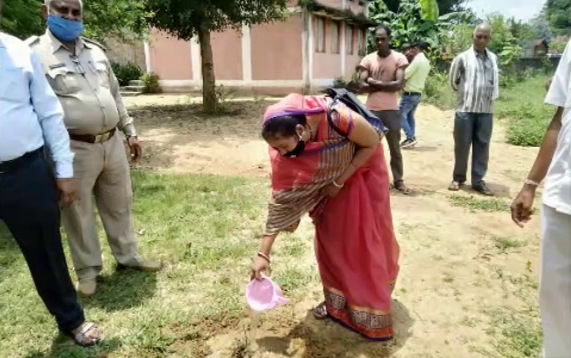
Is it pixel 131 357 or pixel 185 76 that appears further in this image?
pixel 185 76

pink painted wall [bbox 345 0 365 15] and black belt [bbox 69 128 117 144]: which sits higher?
pink painted wall [bbox 345 0 365 15]

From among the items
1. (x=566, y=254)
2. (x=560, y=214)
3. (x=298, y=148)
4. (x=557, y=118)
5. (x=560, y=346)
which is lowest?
(x=560, y=346)

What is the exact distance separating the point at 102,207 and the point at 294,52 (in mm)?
13416

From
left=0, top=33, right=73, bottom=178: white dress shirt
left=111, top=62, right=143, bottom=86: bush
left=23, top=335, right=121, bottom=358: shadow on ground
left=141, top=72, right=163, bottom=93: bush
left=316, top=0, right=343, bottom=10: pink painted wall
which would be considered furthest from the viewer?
left=111, top=62, right=143, bottom=86: bush

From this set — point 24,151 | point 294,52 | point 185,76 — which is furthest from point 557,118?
point 185,76

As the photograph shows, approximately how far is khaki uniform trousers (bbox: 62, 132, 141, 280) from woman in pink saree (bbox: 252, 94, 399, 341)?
1295 millimetres

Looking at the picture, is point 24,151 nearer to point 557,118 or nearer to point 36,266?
point 36,266

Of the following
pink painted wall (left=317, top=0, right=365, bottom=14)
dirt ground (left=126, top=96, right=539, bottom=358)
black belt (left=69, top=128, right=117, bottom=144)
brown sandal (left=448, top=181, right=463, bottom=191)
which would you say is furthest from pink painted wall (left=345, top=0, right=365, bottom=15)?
black belt (left=69, top=128, right=117, bottom=144)

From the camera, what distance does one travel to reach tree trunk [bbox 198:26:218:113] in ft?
37.7

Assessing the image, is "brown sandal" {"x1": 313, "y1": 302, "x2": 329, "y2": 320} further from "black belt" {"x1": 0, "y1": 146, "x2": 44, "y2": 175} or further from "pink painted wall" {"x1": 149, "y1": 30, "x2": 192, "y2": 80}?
"pink painted wall" {"x1": 149, "y1": 30, "x2": 192, "y2": 80}

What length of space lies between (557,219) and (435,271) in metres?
1.84

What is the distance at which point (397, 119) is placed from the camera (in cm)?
545

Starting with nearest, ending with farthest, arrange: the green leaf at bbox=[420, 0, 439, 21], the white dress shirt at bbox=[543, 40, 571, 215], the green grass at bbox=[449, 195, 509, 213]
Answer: the white dress shirt at bbox=[543, 40, 571, 215]
the green grass at bbox=[449, 195, 509, 213]
the green leaf at bbox=[420, 0, 439, 21]

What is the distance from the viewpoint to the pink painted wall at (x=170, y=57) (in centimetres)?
1722
